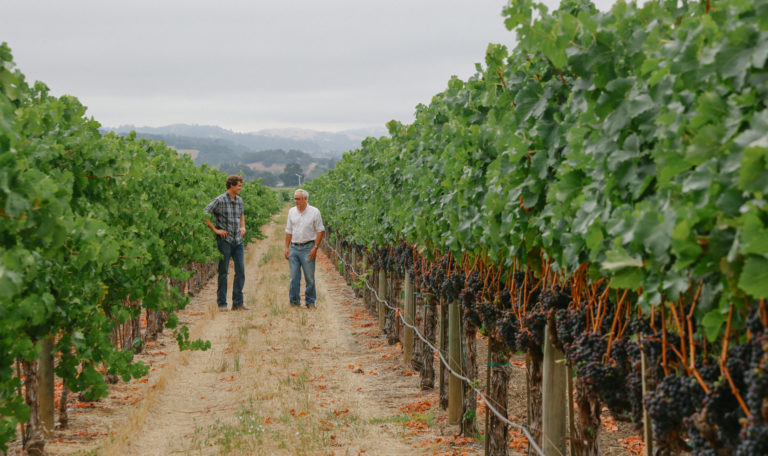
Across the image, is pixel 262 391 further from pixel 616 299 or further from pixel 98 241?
pixel 616 299

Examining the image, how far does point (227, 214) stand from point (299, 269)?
1.85 m

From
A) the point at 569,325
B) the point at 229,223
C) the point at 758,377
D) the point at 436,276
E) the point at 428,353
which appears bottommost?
the point at 428,353

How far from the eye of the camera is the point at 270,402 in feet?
24.6

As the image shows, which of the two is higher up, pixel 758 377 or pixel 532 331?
pixel 758 377

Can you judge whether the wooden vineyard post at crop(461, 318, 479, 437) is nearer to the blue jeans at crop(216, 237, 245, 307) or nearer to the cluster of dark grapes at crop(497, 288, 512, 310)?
the cluster of dark grapes at crop(497, 288, 512, 310)

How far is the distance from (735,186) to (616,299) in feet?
4.28

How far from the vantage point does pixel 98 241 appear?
16.3 feet

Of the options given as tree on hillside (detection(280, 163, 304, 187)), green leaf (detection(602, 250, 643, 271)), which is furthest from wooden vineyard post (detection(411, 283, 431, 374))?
tree on hillside (detection(280, 163, 304, 187))

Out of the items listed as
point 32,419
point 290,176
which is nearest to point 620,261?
point 32,419

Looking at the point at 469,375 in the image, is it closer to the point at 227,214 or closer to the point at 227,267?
the point at 227,214

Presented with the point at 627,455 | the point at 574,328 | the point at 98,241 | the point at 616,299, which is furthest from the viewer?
the point at 627,455

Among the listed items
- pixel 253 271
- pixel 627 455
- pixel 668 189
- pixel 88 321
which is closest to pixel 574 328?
pixel 668 189

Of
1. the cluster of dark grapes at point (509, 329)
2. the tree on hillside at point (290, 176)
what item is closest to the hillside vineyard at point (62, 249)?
the cluster of dark grapes at point (509, 329)

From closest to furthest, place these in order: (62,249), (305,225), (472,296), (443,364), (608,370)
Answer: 1. (608,370)
2. (62,249)
3. (472,296)
4. (443,364)
5. (305,225)
